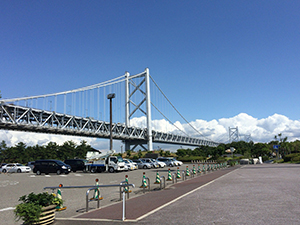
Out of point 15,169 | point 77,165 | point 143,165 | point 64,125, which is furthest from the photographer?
point 64,125

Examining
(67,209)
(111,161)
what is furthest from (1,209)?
(111,161)

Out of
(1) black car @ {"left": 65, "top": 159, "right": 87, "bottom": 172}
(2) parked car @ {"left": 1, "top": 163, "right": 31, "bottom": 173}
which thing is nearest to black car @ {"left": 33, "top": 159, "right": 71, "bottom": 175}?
(1) black car @ {"left": 65, "top": 159, "right": 87, "bottom": 172}

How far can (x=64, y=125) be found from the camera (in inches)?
2670

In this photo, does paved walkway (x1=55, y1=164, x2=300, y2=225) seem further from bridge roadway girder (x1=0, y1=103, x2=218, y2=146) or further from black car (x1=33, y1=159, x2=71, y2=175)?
bridge roadway girder (x1=0, y1=103, x2=218, y2=146)

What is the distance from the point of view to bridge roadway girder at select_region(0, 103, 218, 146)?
53.6 metres

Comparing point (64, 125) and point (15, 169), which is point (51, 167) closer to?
point (15, 169)

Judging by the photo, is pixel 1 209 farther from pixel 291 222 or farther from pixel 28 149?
pixel 28 149

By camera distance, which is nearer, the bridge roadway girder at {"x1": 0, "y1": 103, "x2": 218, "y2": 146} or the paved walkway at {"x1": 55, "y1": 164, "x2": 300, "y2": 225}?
the paved walkway at {"x1": 55, "y1": 164, "x2": 300, "y2": 225}

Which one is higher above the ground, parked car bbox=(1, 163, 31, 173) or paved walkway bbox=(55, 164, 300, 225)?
parked car bbox=(1, 163, 31, 173)

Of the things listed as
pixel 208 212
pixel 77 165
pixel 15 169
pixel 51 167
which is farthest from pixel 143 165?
pixel 208 212

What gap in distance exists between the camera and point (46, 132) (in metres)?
64.0

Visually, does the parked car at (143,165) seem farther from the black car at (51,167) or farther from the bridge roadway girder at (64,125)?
the bridge roadway girder at (64,125)

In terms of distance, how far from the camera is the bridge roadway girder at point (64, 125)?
53.6 meters

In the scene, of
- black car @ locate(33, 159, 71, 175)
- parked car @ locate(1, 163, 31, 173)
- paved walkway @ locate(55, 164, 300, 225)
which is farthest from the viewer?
parked car @ locate(1, 163, 31, 173)
